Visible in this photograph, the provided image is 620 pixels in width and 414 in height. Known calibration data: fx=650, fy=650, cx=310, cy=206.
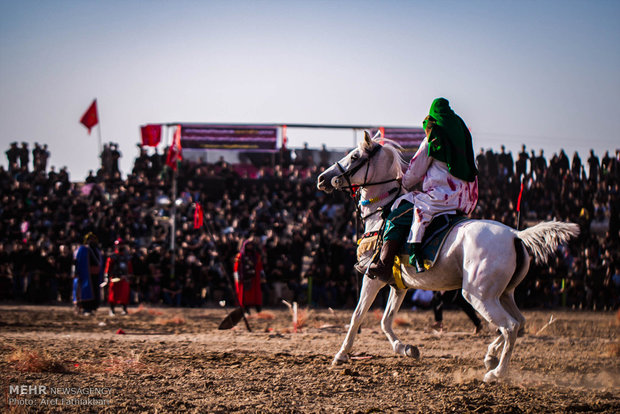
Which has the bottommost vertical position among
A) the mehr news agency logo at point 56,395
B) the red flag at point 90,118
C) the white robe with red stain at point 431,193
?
the mehr news agency logo at point 56,395

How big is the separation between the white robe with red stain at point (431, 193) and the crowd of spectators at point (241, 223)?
10786 mm

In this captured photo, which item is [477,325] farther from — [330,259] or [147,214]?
[147,214]

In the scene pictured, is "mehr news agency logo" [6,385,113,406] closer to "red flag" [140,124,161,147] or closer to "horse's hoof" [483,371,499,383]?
"horse's hoof" [483,371,499,383]

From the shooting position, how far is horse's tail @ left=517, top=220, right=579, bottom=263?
673cm

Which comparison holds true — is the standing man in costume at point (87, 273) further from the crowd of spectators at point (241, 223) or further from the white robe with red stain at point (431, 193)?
the white robe with red stain at point (431, 193)

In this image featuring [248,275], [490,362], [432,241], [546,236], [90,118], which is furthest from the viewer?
[90,118]

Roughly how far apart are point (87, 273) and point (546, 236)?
1201cm

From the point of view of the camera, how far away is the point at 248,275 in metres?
16.8

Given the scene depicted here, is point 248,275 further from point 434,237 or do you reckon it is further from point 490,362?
point 490,362

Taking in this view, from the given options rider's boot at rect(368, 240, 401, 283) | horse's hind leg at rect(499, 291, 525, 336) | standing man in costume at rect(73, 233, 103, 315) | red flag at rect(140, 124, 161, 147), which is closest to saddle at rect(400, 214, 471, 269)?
rider's boot at rect(368, 240, 401, 283)

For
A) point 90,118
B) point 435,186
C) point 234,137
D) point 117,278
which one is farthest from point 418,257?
point 90,118

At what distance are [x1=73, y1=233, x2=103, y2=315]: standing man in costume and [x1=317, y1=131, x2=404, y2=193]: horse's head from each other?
9586 millimetres

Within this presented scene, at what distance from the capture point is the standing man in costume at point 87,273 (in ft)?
51.7

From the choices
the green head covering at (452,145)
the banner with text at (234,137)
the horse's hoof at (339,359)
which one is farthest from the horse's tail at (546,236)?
the banner with text at (234,137)
